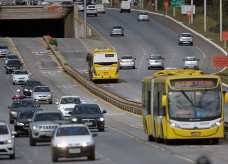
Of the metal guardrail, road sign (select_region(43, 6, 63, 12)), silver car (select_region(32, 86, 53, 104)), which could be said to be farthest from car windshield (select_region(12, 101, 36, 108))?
road sign (select_region(43, 6, 63, 12))

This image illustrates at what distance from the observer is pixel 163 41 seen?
110250 millimetres

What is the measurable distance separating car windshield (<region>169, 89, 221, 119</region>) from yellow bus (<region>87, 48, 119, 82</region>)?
4256cm

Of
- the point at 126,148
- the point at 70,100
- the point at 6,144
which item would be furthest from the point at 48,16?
the point at 6,144

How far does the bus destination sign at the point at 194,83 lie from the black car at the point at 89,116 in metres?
9.06

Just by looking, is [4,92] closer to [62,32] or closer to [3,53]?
[3,53]

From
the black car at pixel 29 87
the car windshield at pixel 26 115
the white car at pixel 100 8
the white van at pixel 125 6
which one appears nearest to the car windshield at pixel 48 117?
the car windshield at pixel 26 115

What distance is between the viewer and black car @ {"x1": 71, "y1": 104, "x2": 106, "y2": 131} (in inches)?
1406

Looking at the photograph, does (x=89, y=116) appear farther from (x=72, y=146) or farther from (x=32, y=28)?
(x=32, y=28)

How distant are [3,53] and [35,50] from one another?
7529 millimetres

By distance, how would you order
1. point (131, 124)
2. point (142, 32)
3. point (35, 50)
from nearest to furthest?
1. point (131, 124)
2. point (35, 50)
3. point (142, 32)

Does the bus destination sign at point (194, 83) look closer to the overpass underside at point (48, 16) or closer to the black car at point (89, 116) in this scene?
the black car at point (89, 116)

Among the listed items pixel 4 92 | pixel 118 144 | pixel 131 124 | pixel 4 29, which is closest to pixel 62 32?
pixel 4 29

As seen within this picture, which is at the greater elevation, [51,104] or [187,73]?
[187,73]

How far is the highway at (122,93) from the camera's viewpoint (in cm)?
2505
